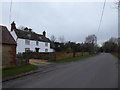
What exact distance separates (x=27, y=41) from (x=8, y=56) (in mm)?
30599

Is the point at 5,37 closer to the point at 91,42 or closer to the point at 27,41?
the point at 27,41

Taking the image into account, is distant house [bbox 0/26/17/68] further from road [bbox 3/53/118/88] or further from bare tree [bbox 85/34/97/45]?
bare tree [bbox 85/34/97/45]

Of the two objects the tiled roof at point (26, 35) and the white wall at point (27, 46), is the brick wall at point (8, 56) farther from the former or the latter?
the tiled roof at point (26, 35)

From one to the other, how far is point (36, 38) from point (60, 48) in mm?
15744

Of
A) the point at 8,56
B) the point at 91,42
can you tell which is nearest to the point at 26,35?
the point at 8,56

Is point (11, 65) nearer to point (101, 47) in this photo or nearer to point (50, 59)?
point (50, 59)

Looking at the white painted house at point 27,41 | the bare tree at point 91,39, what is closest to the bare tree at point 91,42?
the bare tree at point 91,39

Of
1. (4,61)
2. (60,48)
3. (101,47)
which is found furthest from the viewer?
(101,47)

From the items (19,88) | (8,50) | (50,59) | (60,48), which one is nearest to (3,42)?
(8,50)

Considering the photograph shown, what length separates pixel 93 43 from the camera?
291 feet

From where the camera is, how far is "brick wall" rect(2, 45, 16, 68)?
586 inches

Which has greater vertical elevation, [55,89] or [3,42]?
[3,42]

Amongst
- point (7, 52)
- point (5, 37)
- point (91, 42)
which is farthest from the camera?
point (91, 42)

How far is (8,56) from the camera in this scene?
15391mm
